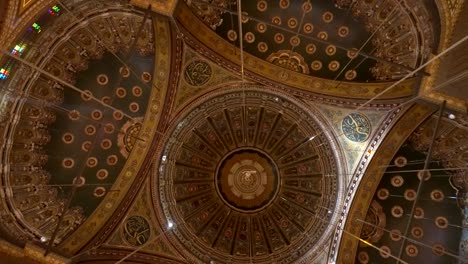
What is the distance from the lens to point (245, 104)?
1055 cm

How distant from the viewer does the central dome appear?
10352 mm

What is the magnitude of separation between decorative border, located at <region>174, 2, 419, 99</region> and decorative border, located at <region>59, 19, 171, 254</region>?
0.72 m

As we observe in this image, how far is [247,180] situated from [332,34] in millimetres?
4944

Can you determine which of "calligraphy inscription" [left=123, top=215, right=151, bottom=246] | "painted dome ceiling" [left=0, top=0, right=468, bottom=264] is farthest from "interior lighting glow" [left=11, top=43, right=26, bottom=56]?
"calligraphy inscription" [left=123, top=215, right=151, bottom=246]

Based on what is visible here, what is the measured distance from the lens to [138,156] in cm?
995

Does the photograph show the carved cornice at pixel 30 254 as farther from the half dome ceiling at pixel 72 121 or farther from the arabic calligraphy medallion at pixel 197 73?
the arabic calligraphy medallion at pixel 197 73

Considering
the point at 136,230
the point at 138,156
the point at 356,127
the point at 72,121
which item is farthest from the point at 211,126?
the point at 356,127

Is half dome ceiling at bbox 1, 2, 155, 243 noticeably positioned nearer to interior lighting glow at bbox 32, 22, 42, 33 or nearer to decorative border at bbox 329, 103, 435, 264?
interior lighting glow at bbox 32, 22, 42, 33

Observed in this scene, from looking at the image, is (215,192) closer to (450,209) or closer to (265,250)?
(265,250)

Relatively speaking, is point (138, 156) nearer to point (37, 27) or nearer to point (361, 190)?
point (37, 27)

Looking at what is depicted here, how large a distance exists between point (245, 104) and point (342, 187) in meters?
3.47

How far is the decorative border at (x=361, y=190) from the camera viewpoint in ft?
31.3

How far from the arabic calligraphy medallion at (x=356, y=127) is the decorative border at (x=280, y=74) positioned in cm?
56

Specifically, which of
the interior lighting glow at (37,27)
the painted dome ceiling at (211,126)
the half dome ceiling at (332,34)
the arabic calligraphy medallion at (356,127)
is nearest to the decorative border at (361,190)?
the painted dome ceiling at (211,126)
